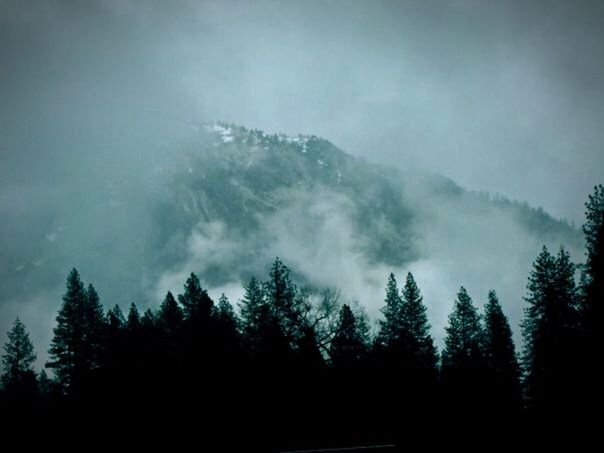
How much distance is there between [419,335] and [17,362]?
173 feet

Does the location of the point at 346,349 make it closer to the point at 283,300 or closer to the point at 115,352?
the point at 283,300

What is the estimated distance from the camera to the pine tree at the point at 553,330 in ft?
95.7

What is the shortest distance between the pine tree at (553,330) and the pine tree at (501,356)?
188 centimetres

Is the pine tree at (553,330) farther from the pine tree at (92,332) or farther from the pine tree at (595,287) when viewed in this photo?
the pine tree at (92,332)

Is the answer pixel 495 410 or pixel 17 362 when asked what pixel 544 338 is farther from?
pixel 17 362

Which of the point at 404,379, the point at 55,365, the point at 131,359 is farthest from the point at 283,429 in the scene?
the point at 55,365

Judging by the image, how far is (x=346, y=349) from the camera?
39.3 m

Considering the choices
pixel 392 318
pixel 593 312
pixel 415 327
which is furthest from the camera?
pixel 392 318

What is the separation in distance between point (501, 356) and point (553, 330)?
11.5 meters

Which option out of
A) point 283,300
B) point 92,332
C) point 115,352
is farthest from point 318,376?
point 92,332

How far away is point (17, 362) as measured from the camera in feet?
202

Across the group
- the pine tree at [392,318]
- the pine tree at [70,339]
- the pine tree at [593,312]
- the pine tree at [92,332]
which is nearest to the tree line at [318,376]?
the pine tree at [593,312]

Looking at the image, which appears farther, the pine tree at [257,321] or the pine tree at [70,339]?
the pine tree at [70,339]

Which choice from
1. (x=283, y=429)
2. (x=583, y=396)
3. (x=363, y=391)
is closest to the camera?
(x=583, y=396)
